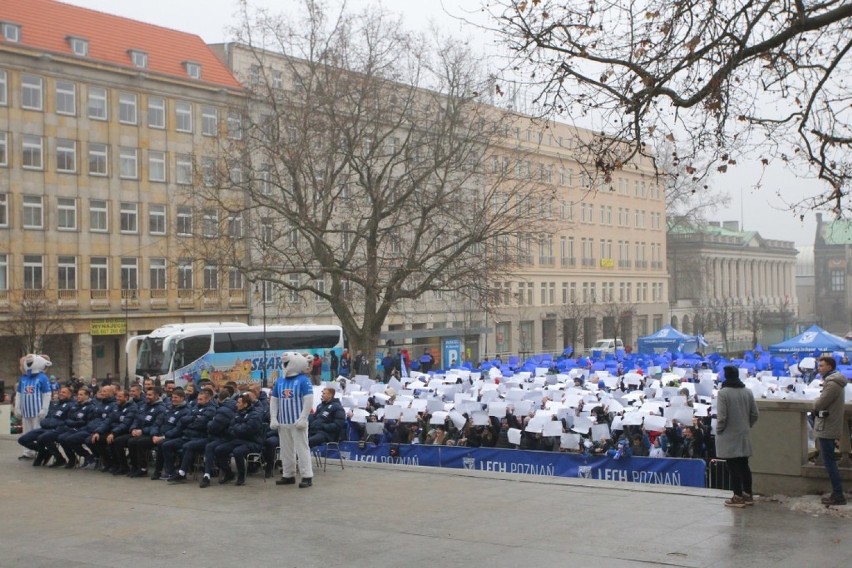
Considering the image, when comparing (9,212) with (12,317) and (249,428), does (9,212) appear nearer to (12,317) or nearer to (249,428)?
(12,317)

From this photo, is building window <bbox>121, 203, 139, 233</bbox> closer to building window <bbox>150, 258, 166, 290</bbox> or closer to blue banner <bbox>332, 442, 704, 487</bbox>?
building window <bbox>150, 258, 166, 290</bbox>

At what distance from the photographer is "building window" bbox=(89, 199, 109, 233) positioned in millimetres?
54938

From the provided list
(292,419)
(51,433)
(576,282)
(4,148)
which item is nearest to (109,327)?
(4,148)

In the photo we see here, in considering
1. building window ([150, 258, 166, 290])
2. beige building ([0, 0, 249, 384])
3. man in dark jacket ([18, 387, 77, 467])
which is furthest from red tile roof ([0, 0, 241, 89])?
man in dark jacket ([18, 387, 77, 467])

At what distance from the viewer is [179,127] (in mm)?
58594

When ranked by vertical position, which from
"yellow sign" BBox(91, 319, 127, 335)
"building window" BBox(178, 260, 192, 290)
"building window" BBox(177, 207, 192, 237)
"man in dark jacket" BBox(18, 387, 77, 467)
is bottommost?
"man in dark jacket" BBox(18, 387, 77, 467)

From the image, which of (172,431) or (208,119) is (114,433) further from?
(208,119)

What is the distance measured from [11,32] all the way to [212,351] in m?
19.5

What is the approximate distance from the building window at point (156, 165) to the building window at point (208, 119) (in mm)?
2893

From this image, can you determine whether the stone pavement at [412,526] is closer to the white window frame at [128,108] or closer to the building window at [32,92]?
the building window at [32,92]

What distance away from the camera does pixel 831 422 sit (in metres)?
11.4

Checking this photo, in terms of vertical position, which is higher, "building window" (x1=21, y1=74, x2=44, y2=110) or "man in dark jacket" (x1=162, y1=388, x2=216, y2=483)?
"building window" (x1=21, y1=74, x2=44, y2=110)

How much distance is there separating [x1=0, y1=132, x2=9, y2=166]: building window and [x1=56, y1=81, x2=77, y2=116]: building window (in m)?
2.98

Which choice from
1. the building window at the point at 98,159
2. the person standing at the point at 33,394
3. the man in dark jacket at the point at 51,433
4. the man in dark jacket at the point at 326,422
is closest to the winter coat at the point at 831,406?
the man in dark jacket at the point at 326,422
